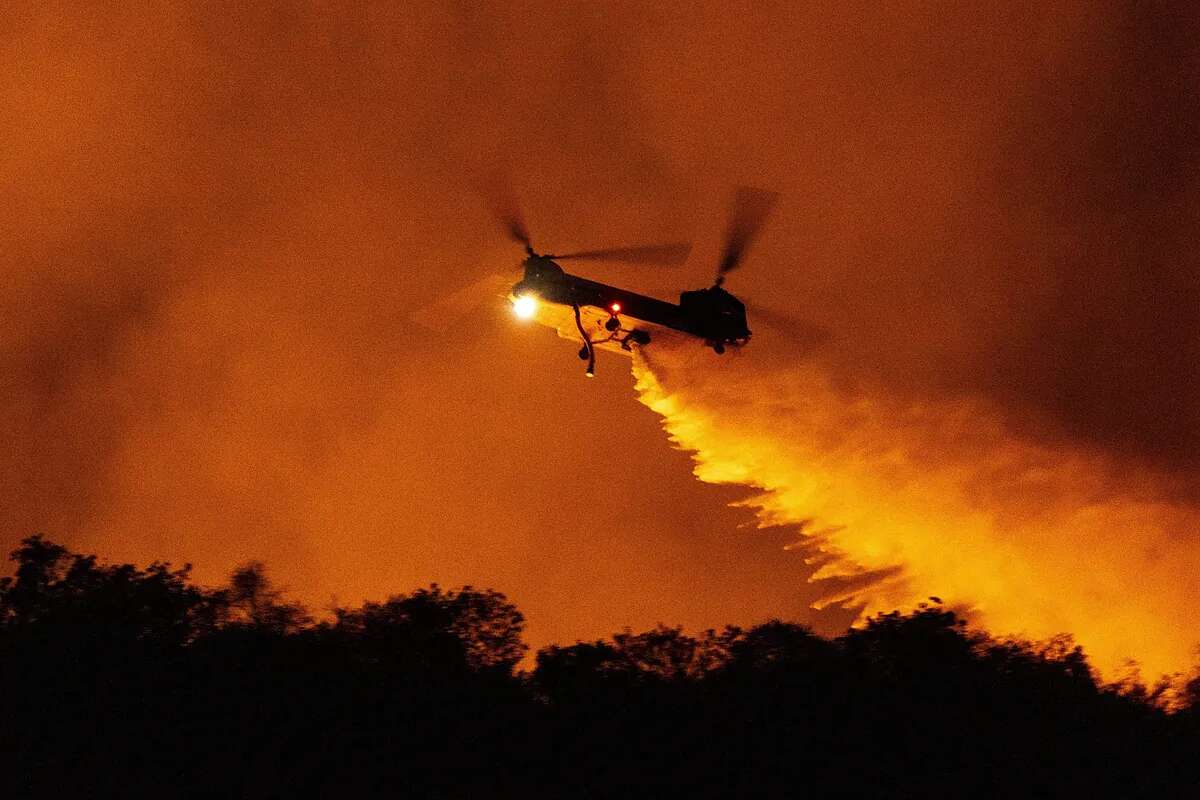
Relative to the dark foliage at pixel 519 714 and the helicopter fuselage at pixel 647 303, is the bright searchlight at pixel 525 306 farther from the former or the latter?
the dark foliage at pixel 519 714

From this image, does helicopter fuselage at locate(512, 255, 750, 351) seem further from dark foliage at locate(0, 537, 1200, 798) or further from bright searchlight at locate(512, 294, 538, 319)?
dark foliage at locate(0, 537, 1200, 798)

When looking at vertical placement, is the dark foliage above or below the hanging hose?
below

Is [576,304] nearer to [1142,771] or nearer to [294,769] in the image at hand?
[294,769]

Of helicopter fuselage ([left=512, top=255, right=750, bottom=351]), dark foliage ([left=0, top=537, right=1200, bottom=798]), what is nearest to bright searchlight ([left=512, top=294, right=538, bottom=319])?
helicopter fuselage ([left=512, top=255, right=750, bottom=351])

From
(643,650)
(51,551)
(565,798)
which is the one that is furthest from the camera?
(51,551)

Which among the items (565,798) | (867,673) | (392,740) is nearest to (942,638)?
(867,673)

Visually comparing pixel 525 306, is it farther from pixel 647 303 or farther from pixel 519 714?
pixel 519 714

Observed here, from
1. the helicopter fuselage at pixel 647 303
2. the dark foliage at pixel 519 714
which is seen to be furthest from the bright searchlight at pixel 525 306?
the dark foliage at pixel 519 714
